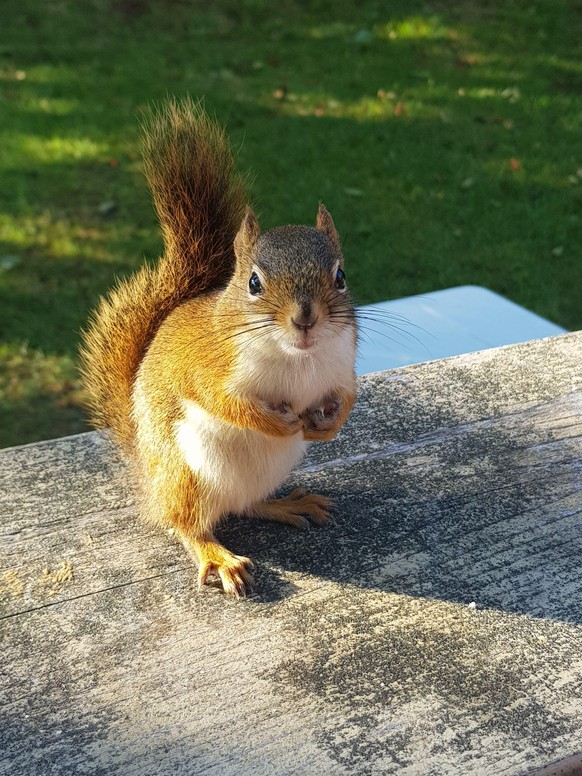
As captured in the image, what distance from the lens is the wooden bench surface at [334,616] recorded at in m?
1.04

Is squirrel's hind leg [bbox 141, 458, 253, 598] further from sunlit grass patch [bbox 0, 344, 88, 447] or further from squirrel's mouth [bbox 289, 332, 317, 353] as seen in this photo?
sunlit grass patch [bbox 0, 344, 88, 447]

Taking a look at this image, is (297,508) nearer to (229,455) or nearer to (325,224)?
(229,455)

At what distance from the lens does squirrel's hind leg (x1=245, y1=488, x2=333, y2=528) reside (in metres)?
1.41

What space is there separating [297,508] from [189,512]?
0.17 m

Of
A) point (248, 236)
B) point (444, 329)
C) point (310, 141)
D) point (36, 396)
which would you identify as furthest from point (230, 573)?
point (310, 141)

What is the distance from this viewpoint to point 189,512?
136 centimetres

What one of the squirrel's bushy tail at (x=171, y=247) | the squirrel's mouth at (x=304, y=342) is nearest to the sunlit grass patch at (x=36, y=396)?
the squirrel's bushy tail at (x=171, y=247)

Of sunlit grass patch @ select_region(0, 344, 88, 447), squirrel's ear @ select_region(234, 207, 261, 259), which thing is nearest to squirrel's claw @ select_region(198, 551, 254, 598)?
squirrel's ear @ select_region(234, 207, 261, 259)

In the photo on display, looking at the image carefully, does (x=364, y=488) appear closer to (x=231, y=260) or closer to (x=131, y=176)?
(x=231, y=260)

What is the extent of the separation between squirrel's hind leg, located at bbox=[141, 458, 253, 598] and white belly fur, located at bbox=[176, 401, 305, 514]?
16mm

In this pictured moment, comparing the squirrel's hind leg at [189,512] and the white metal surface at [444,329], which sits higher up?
the squirrel's hind leg at [189,512]

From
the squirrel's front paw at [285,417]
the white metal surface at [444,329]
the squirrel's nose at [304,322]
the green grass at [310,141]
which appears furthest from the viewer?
the green grass at [310,141]

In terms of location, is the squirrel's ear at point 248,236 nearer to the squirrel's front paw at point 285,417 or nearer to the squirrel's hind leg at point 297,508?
the squirrel's front paw at point 285,417

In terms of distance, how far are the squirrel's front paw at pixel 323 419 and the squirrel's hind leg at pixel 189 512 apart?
0.58ft
